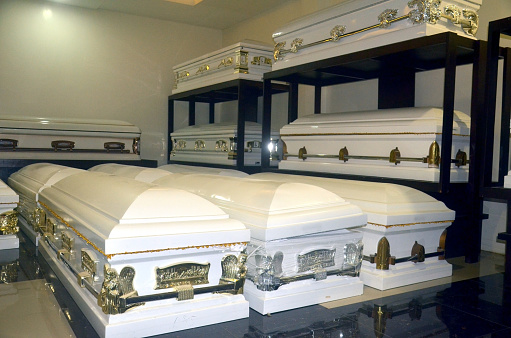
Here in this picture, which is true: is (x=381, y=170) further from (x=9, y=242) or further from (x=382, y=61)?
(x=9, y=242)

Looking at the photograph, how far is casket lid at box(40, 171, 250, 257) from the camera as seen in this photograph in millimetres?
1741

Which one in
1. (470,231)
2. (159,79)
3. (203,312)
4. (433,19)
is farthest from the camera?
(159,79)

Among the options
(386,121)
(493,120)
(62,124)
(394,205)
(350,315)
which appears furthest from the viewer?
(62,124)

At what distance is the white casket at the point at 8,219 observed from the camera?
3121 millimetres

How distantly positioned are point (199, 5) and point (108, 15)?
1338 millimetres

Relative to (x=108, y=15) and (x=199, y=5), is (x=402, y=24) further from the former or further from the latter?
(x=108, y=15)

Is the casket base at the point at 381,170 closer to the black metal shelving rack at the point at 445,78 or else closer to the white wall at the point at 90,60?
the black metal shelving rack at the point at 445,78

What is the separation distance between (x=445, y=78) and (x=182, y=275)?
6.45 feet

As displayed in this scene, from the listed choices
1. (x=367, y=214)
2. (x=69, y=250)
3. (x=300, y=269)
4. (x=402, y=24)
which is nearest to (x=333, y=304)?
(x=300, y=269)

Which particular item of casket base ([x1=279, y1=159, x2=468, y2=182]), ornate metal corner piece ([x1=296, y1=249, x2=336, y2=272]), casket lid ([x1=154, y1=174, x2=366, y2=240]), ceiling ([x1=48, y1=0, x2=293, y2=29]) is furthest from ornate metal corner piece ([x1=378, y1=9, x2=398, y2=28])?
ceiling ([x1=48, y1=0, x2=293, y2=29])

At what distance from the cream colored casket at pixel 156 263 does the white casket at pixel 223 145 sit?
280cm

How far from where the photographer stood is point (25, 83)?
19.3 feet

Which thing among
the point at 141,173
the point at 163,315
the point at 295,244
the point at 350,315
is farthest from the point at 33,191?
the point at 350,315

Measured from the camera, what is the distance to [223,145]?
5.05 m
